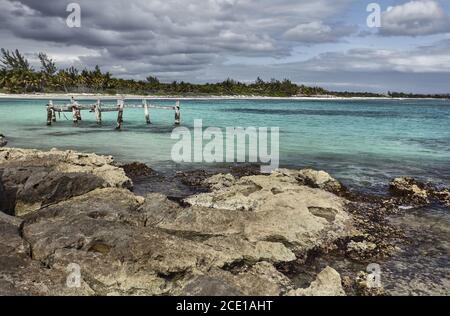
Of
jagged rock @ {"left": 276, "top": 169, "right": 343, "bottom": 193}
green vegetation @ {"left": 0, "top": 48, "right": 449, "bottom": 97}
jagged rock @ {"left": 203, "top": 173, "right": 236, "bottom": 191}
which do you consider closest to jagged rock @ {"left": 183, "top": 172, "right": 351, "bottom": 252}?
jagged rock @ {"left": 276, "top": 169, "right": 343, "bottom": 193}

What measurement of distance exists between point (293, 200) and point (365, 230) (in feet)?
5.95

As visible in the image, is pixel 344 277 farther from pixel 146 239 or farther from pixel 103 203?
pixel 103 203

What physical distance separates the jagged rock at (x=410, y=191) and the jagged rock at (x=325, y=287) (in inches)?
267

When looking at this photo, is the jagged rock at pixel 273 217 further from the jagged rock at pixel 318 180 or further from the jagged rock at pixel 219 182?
the jagged rock at pixel 219 182

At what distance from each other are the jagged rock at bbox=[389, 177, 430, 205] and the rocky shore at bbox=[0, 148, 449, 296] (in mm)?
51

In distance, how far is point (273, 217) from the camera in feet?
29.1

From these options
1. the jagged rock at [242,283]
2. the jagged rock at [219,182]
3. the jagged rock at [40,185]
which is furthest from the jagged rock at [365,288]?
the jagged rock at [40,185]

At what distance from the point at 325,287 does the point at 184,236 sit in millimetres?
3095

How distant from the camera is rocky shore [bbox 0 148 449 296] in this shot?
619 cm

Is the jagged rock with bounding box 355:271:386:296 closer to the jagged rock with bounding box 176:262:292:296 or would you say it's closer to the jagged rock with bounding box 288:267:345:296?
the jagged rock with bounding box 288:267:345:296

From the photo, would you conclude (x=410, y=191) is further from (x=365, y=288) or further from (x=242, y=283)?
(x=242, y=283)


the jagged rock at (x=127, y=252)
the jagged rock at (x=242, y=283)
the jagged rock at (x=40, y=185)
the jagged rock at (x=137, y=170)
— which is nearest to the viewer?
the jagged rock at (x=242, y=283)

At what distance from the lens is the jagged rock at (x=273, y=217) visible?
8.30 m

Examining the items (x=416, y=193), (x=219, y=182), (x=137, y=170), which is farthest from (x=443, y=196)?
(x=137, y=170)
